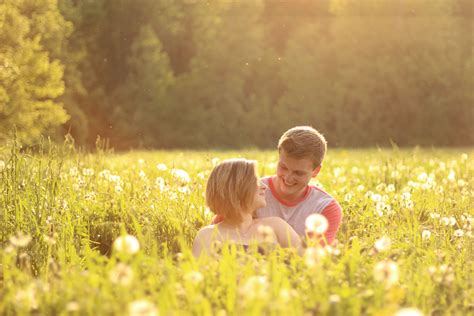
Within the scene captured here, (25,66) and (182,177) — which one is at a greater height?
(25,66)

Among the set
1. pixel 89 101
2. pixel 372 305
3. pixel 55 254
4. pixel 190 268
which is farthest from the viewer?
pixel 89 101

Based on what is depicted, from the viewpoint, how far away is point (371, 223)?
507 cm

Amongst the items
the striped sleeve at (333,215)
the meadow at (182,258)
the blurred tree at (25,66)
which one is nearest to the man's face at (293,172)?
the striped sleeve at (333,215)

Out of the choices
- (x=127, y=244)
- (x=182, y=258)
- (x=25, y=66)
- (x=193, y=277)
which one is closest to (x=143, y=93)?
(x=25, y=66)

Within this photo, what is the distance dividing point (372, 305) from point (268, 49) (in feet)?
96.1

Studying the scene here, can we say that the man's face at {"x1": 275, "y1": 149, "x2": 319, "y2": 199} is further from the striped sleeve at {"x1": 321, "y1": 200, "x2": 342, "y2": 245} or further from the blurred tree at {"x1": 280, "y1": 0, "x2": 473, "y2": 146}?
the blurred tree at {"x1": 280, "y1": 0, "x2": 473, "y2": 146}

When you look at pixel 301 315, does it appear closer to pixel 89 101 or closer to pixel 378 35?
pixel 89 101

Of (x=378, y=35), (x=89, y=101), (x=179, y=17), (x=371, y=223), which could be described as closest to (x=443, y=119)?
(x=378, y=35)

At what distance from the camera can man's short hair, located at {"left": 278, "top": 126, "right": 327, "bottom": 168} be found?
452 centimetres

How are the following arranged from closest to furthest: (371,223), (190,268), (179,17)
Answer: (190,268) → (371,223) → (179,17)

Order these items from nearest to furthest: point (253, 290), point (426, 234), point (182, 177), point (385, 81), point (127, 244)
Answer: point (253, 290), point (127, 244), point (426, 234), point (182, 177), point (385, 81)

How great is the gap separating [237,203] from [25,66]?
957cm

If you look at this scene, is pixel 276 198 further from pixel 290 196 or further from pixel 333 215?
pixel 333 215

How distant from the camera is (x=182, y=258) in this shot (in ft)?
10.5
